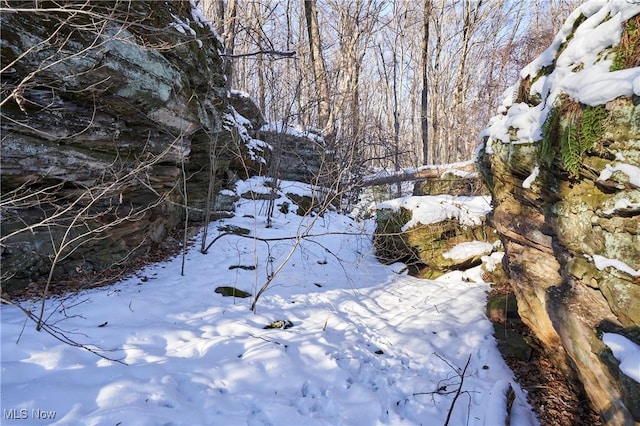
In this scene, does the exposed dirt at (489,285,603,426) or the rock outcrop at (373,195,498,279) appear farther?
the rock outcrop at (373,195,498,279)

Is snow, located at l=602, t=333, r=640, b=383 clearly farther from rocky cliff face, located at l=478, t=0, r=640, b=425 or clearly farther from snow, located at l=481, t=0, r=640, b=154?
snow, located at l=481, t=0, r=640, b=154

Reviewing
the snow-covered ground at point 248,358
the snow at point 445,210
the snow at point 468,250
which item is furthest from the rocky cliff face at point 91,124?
the snow at point 468,250

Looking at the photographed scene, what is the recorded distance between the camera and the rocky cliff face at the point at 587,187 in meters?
2.28

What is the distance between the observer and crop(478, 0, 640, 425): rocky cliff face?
228 cm

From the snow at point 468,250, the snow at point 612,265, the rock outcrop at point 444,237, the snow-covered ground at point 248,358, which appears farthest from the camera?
the rock outcrop at point 444,237

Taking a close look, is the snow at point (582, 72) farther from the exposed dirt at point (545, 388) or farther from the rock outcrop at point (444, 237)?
the rock outcrop at point (444, 237)

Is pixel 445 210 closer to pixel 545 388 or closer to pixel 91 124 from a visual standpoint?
pixel 545 388

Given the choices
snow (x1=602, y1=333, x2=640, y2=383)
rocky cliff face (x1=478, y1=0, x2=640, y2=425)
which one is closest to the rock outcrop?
rocky cliff face (x1=478, y1=0, x2=640, y2=425)

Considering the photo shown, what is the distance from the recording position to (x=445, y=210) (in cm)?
729

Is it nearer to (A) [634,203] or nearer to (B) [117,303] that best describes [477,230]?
(A) [634,203]

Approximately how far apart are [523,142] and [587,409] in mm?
2880

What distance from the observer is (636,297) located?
225 centimetres

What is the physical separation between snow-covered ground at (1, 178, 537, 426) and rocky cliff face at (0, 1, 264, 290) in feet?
2.55

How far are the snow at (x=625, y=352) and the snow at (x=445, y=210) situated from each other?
487 cm
